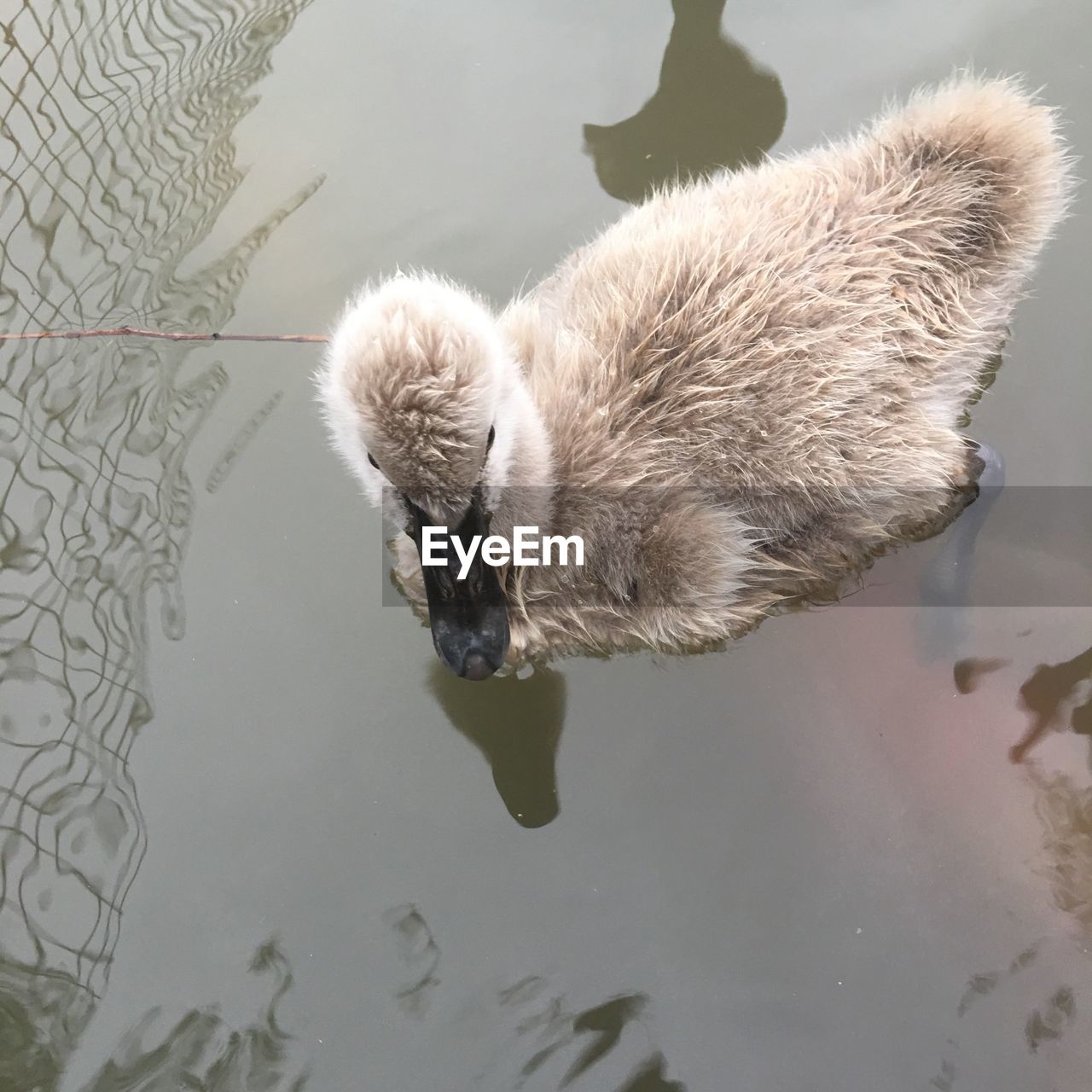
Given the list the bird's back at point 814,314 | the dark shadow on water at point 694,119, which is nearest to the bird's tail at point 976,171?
the bird's back at point 814,314

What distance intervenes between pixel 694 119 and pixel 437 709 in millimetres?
1735

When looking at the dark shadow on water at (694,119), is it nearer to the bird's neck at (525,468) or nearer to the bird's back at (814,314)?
the bird's back at (814,314)

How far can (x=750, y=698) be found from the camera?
1.99 metres

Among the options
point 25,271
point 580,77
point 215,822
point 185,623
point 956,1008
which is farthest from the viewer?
point 580,77

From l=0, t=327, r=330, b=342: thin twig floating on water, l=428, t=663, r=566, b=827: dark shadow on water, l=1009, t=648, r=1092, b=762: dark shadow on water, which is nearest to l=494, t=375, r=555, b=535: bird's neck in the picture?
l=428, t=663, r=566, b=827: dark shadow on water

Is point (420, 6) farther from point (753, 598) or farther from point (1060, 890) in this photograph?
point (1060, 890)

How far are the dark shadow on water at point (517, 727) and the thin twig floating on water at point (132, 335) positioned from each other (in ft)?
2.87

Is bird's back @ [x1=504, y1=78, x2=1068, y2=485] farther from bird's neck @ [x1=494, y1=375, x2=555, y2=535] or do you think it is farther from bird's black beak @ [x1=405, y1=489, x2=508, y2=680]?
bird's black beak @ [x1=405, y1=489, x2=508, y2=680]

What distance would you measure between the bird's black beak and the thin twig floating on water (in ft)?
2.89

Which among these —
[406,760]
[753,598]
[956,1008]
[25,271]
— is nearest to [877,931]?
[956,1008]

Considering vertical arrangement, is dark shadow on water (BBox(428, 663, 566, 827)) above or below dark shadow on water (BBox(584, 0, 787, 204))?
below

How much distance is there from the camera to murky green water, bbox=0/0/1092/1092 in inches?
67.1

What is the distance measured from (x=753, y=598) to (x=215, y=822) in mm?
1137

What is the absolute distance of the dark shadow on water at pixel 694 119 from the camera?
8.49 feet
